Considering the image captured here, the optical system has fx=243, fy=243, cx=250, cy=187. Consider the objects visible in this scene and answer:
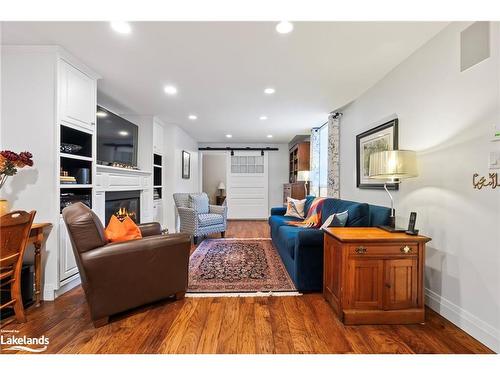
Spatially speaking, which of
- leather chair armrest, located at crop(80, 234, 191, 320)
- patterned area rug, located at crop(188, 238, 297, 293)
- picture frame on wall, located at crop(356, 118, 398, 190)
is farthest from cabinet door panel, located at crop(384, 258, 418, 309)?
leather chair armrest, located at crop(80, 234, 191, 320)

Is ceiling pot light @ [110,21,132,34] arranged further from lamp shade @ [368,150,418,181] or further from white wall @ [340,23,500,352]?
white wall @ [340,23,500,352]

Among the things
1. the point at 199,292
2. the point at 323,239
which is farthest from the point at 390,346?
the point at 199,292

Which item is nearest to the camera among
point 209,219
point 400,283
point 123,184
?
point 400,283

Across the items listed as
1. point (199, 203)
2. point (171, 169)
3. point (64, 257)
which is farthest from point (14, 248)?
point (171, 169)

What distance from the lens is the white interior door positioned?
742 cm

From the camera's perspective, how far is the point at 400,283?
6.23 ft

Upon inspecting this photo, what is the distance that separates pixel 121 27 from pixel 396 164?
2566 millimetres

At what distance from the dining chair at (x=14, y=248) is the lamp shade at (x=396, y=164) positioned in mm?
2881

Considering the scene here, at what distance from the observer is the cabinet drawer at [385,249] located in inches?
73.9

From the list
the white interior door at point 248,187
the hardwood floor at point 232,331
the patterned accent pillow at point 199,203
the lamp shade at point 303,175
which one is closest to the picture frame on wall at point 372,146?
the hardwood floor at point 232,331

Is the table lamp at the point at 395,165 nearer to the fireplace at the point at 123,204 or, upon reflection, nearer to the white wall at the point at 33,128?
the white wall at the point at 33,128

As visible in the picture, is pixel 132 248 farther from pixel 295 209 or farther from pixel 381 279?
pixel 295 209

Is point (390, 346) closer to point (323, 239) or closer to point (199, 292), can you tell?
point (323, 239)

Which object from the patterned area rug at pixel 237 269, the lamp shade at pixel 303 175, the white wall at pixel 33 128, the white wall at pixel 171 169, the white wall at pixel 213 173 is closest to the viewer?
the white wall at pixel 33 128
